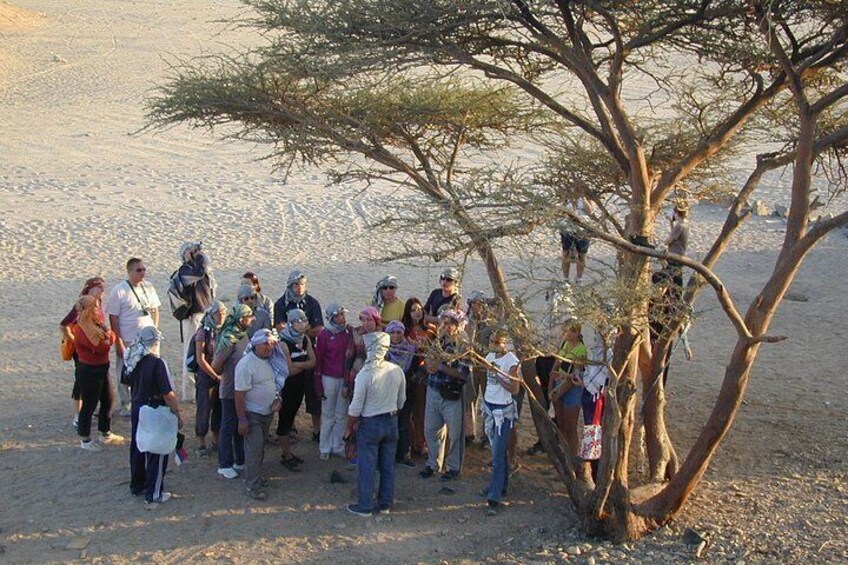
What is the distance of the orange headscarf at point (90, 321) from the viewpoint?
9742mm

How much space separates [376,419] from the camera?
8.74 m

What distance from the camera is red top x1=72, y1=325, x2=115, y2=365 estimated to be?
9.85 metres

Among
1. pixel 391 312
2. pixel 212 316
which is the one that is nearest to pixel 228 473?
pixel 212 316

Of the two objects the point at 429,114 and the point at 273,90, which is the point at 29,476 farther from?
the point at 429,114

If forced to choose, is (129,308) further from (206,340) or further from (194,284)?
(206,340)

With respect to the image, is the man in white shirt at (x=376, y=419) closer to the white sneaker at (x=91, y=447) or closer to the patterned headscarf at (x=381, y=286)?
the patterned headscarf at (x=381, y=286)

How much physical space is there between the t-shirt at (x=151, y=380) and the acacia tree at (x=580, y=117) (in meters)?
2.47

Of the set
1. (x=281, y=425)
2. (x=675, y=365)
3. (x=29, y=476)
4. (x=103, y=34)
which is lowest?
(x=29, y=476)

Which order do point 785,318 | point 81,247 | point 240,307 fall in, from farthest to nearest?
point 81,247, point 785,318, point 240,307

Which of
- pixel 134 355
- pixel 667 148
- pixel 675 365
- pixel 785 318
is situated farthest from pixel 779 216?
pixel 134 355

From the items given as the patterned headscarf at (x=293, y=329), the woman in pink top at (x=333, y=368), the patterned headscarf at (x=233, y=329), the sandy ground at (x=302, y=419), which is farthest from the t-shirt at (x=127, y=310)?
the woman in pink top at (x=333, y=368)

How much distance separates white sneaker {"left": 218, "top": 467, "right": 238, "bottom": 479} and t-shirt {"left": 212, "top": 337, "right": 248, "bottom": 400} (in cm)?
67

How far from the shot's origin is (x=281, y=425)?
9852 mm

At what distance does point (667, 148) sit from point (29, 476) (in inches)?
282
